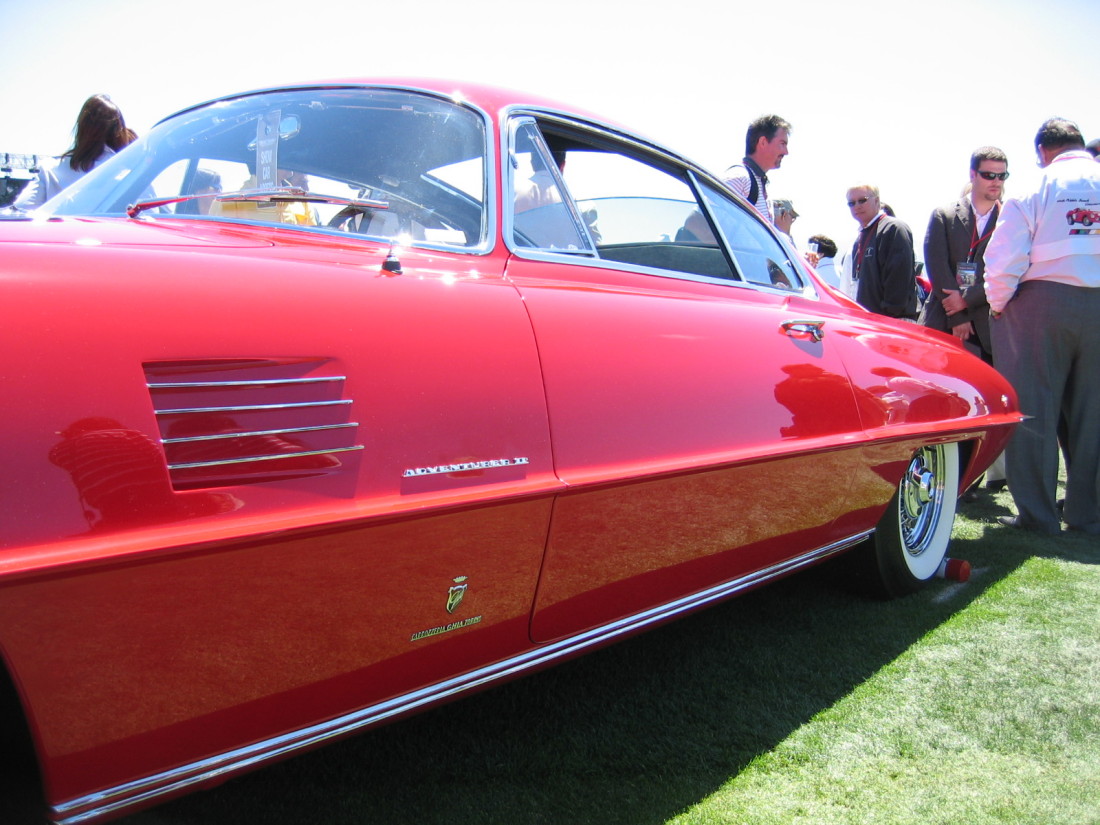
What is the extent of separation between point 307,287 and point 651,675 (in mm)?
1604

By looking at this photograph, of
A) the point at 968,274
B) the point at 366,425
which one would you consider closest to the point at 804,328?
the point at 366,425

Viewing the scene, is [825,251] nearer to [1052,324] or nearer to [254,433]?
[1052,324]

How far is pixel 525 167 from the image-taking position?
7.02ft

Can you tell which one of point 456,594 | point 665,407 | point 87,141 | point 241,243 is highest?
point 87,141

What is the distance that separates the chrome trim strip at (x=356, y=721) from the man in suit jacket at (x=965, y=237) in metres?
3.60

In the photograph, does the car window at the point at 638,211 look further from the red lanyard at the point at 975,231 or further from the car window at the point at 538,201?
the red lanyard at the point at 975,231

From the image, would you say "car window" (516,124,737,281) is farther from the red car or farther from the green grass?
the red car

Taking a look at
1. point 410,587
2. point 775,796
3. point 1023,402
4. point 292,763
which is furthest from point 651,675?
point 1023,402

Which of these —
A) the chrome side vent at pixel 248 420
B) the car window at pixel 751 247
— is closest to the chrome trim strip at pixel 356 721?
the chrome side vent at pixel 248 420

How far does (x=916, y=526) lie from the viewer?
347 centimetres

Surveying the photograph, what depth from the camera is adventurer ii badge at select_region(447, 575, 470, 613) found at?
1605 mm

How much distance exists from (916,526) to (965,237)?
2.63 m

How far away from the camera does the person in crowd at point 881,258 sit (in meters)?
5.58

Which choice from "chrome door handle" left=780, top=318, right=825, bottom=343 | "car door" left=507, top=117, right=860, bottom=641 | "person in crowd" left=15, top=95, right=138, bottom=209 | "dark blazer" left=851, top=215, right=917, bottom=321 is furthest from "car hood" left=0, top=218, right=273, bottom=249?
"dark blazer" left=851, top=215, right=917, bottom=321
